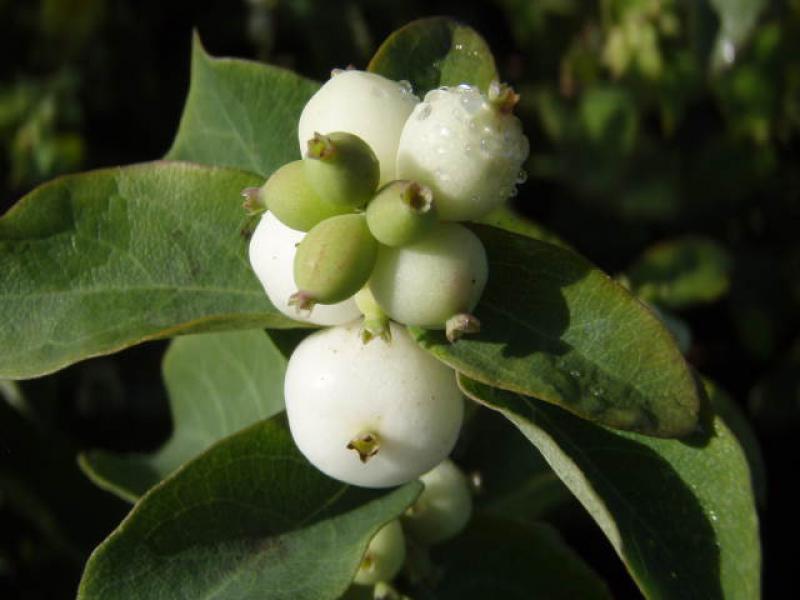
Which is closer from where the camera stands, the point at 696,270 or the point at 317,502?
the point at 317,502

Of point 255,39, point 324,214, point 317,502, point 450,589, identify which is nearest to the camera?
point 324,214

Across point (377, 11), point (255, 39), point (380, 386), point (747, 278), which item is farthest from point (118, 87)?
point (380, 386)

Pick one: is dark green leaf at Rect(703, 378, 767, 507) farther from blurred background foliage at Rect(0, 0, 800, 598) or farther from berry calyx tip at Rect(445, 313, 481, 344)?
berry calyx tip at Rect(445, 313, 481, 344)

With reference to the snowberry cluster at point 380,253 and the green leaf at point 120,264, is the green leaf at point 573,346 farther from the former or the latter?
the green leaf at point 120,264

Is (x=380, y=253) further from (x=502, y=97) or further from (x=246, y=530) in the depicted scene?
(x=246, y=530)

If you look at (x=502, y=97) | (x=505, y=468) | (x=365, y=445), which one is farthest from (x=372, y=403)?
(x=505, y=468)

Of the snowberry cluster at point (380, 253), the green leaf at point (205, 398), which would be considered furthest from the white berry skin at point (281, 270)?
the green leaf at point (205, 398)

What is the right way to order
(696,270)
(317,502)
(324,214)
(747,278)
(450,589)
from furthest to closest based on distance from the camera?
(747,278), (696,270), (450,589), (317,502), (324,214)

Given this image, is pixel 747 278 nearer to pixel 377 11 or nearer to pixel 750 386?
pixel 750 386
